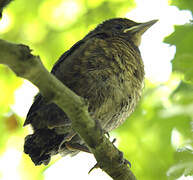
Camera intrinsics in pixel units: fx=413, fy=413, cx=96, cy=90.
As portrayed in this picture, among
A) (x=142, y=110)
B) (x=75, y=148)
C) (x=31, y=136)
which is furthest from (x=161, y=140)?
(x=31, y=136)

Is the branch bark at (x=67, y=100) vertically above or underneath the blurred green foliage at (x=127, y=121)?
above

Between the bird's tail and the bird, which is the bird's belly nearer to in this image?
the bird

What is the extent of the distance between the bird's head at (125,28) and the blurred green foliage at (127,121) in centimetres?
76

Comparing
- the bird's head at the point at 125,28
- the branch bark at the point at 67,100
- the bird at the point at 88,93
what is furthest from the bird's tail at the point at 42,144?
the bird's head at the point at 125,28

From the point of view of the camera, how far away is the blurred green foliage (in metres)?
4.45

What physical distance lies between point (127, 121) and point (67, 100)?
115 inches

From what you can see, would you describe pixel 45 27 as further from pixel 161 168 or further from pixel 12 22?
pixel 161 168

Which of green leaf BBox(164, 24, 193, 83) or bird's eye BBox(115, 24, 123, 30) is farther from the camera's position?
bird's eye BBox(115, 24, 123, 30)

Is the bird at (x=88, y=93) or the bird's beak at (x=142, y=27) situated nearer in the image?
the bird at (x=88, y=93)

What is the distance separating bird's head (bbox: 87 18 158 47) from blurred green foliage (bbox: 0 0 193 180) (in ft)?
2.50

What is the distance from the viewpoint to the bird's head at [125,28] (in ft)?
15.3

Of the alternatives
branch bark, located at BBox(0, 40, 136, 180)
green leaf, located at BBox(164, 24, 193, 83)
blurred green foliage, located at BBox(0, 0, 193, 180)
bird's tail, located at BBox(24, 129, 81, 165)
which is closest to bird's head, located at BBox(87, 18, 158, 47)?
blurred green foliage, located at BBox(0, 0, 193, 180)

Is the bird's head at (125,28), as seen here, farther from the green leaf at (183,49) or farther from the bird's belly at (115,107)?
the green leaf at (183,49)

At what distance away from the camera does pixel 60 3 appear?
229 inches
